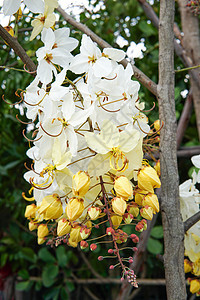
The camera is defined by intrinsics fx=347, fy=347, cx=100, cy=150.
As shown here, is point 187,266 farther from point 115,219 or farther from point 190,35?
point 190,35

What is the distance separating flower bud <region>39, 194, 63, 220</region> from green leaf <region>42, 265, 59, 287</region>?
0.81 meters

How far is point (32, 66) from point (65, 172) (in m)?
0.18

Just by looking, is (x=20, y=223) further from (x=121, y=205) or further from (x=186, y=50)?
(x=121, y=205)

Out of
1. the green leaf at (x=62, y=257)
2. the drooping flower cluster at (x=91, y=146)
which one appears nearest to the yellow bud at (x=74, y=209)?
the drooping flower cluster at (x=91, y=146)

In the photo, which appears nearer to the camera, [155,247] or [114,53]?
[114,53]

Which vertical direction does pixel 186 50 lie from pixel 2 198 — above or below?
above

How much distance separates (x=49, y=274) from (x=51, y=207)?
2.74ft

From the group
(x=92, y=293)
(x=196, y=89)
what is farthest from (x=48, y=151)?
(x=92, y=293)

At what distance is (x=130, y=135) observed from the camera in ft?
1.40

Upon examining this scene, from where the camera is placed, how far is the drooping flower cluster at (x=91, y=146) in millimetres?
420

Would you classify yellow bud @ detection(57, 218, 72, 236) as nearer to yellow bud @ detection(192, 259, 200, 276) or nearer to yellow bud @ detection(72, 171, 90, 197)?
yellow bud @ detection(72, 171, 90, 197)

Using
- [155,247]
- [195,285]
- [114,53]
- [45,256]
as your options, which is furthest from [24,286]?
[114,53]

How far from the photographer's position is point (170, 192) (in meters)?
0.53

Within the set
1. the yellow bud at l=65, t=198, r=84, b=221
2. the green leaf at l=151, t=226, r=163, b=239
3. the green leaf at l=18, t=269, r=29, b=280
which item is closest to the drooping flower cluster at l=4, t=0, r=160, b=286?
the yellow bud at l=65, t=198, r=84, b=221
